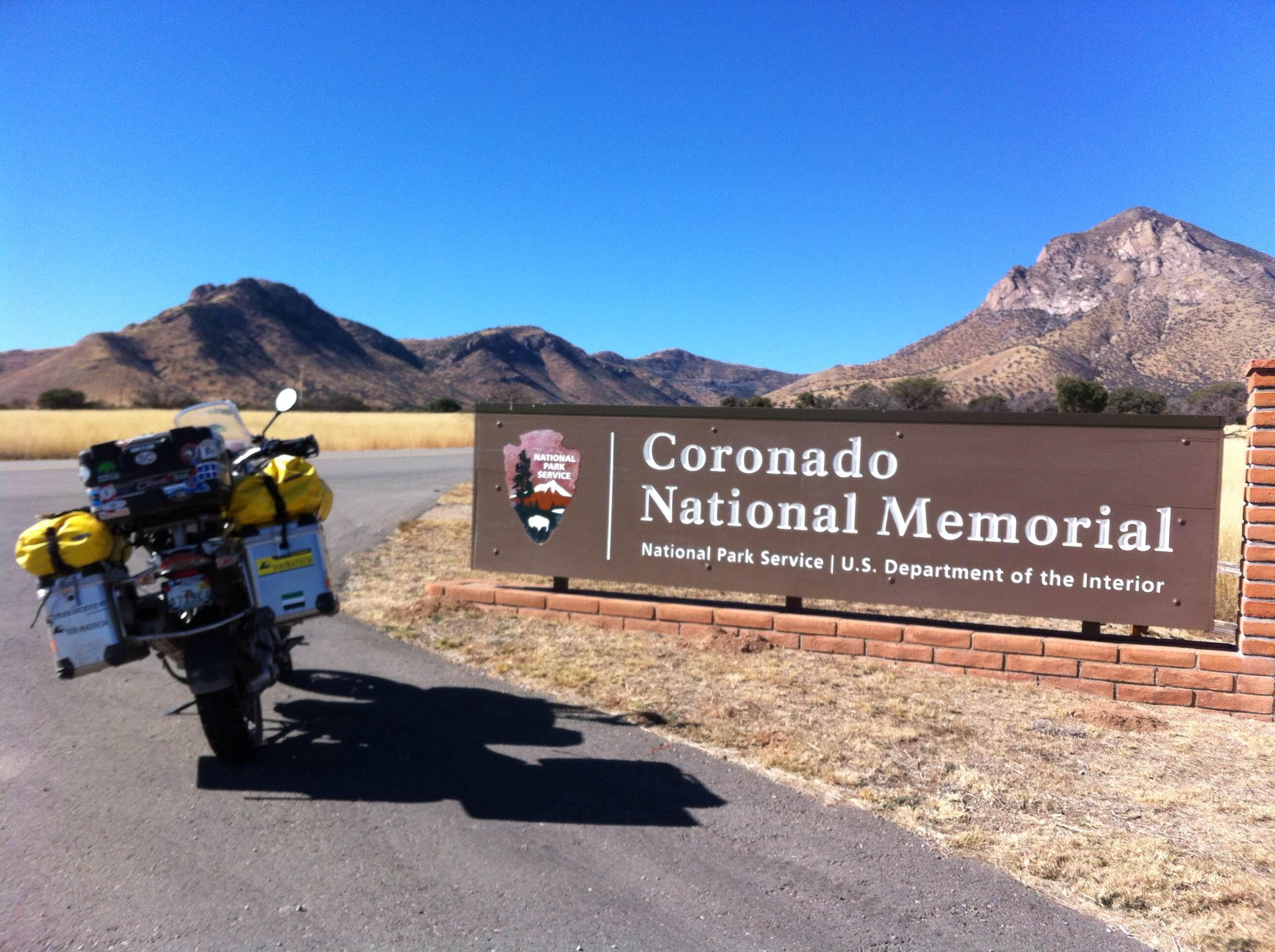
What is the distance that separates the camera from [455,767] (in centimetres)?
432

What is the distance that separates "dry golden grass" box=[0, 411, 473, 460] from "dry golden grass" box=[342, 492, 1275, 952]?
17540mm

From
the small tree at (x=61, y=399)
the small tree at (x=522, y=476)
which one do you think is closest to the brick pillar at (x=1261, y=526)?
the small tree at (x=522, y=476)

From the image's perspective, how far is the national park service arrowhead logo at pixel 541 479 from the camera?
7.37m

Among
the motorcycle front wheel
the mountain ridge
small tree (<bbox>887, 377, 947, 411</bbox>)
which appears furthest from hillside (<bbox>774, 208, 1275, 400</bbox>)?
the motorcycle front wheel

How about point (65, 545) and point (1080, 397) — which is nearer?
point (65, 545)

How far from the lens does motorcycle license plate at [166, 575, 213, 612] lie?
13.3 feet

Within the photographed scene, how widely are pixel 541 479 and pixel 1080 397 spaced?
2441cm

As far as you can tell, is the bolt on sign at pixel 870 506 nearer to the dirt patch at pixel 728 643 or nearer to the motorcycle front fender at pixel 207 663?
the dirt patch at pixel 728 643

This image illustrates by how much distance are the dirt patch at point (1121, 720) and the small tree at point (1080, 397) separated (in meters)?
23.2

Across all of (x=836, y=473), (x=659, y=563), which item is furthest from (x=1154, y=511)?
(x=659, y=563)

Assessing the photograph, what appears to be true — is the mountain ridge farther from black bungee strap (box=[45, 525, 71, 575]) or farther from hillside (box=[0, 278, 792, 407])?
black bungee strap (box=[45, 525, 71, 575])

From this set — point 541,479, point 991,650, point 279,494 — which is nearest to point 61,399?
point 541,479

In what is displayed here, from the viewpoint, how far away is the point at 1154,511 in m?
5.93

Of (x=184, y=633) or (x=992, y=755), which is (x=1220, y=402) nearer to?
(x=992, y=755)
